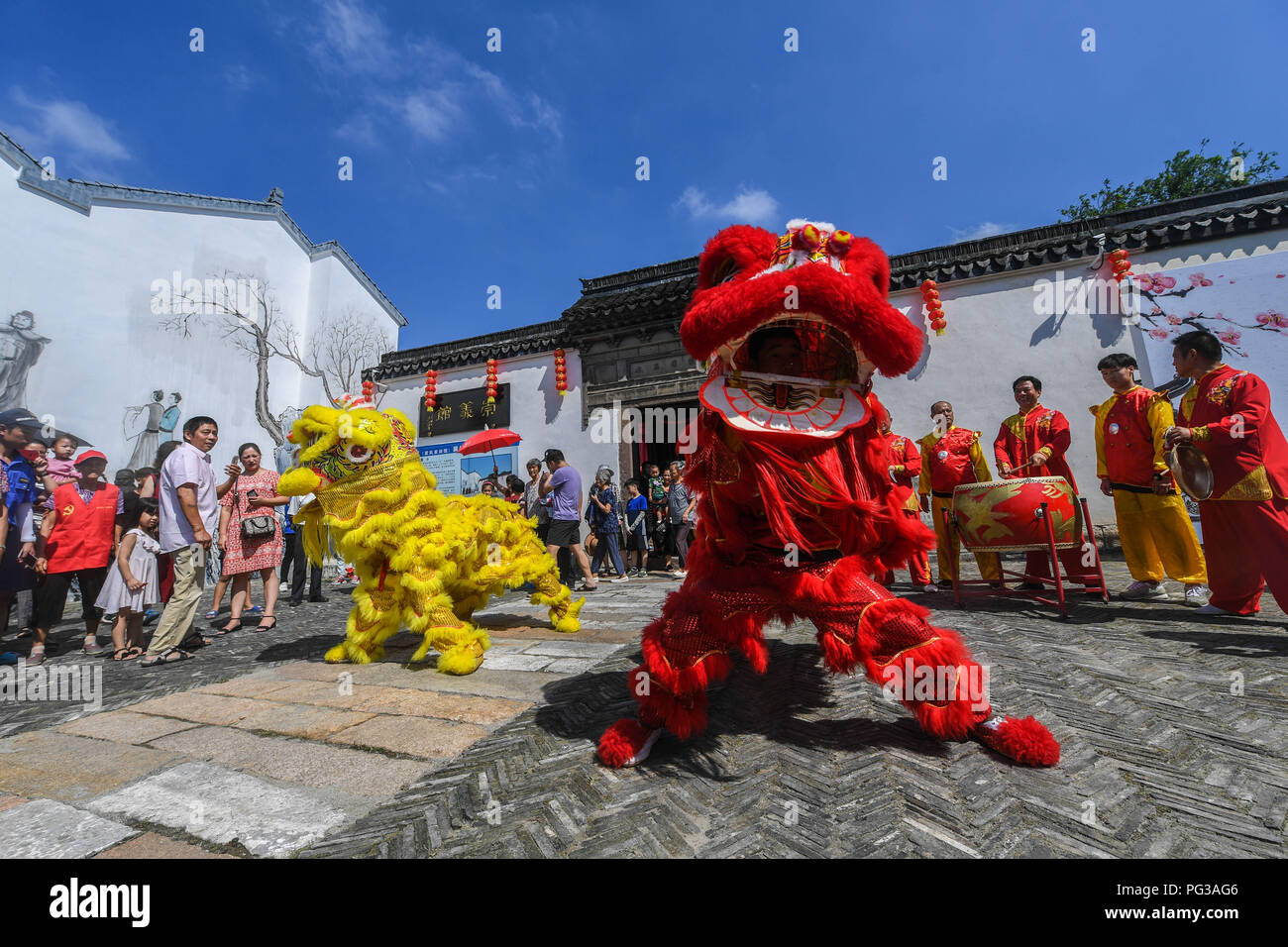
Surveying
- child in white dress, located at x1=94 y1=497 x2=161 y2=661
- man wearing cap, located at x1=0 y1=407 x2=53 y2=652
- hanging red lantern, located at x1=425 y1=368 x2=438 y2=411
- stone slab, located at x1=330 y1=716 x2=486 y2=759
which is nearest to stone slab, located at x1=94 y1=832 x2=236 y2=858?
stone slab, located at x1=330 y1=716 x2=486 y2=759

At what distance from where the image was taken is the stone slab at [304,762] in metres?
1.83

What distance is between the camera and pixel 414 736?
224 cm

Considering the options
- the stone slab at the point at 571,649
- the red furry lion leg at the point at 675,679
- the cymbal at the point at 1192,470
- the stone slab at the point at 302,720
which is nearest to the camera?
the red furry lion leg at the point at 675,679

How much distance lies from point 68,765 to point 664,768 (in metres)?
2.42

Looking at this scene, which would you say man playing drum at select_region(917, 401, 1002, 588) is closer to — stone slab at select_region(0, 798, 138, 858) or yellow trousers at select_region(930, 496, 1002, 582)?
yellow trousers at select_region(930, 496, 1002, 582)

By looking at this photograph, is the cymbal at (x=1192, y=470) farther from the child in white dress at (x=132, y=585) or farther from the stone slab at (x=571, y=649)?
the child in white dress at (x=132, y=585)

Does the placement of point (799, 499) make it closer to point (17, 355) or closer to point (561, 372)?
point (561, 372)

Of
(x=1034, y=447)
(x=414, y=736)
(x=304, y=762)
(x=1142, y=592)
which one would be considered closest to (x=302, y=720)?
(x=304, y=762)

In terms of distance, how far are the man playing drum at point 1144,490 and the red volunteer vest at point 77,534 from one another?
28.8 feet

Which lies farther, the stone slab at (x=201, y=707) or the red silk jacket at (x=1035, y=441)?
the red silk jacket at (x=1035, y=441)
